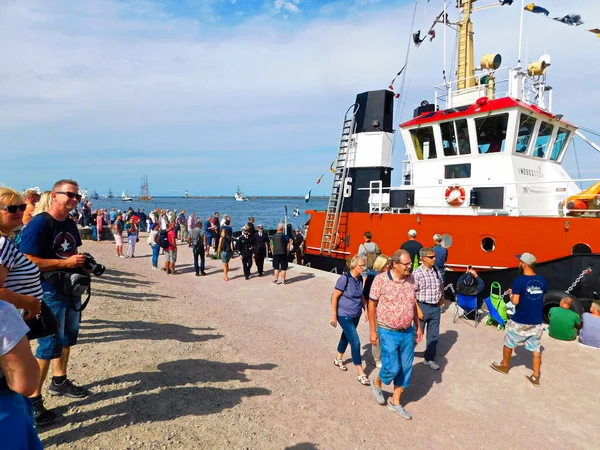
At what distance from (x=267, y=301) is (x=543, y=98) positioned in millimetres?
9635

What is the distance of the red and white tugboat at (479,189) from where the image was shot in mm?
7574

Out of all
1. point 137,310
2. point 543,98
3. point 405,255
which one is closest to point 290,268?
point 137,310

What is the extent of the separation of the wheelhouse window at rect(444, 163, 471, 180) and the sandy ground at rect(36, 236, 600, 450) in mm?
4529

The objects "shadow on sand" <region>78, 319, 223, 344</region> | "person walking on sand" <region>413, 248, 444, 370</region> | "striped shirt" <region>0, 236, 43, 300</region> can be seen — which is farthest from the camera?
"shadow on sand" <region>78, 319, 223, 344</region>

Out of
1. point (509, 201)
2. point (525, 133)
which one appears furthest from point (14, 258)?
point (525, 133)

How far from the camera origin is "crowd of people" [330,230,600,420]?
4.07 m

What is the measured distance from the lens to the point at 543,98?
10.3m

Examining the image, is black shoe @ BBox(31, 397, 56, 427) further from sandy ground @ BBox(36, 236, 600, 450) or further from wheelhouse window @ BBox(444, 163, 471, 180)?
wheelhouse window @ BBox(444, 163, 471, 180)

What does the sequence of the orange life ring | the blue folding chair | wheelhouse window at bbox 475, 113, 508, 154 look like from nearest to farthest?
the blue folding chair
wheelhouse window at bbox 475, 113, 508, 154
the orange life ring

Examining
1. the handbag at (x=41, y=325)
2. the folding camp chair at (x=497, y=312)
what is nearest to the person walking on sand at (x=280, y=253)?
the folding camp chair at (x=497, y=312)


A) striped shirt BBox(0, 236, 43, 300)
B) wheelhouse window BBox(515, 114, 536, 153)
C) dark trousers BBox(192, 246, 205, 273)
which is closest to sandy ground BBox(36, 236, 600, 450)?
striped shirt BBox(0, 236, 43, 300)

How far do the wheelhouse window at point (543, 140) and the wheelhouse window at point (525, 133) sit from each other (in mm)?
387

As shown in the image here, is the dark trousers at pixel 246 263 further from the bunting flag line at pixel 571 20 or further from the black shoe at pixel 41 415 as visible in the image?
the bunting flag line at pixel 571 20

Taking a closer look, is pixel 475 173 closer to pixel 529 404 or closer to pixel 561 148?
pixel 561 148
